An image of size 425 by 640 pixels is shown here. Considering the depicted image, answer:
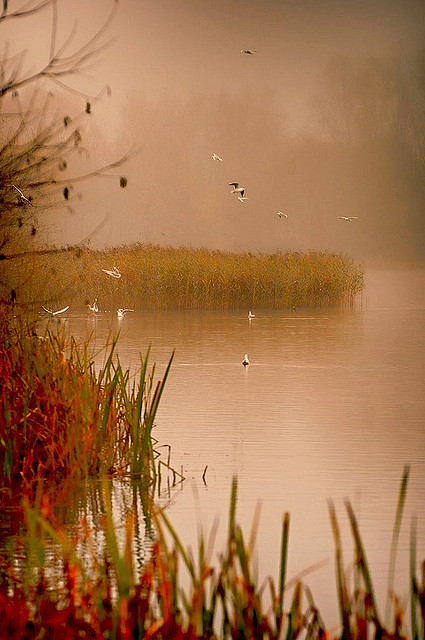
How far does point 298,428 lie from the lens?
29.1 feet

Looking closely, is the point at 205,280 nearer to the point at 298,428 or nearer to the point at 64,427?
the point at 298,428

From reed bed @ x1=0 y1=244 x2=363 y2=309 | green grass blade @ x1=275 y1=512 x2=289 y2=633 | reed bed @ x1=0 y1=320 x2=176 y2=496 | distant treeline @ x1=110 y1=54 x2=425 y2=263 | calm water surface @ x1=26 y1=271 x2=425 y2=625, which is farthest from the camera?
distant treeline @ x1=110 y1=54 x2=425 y2=263

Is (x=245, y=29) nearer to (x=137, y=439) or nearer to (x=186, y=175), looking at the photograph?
(x=186, y=175)

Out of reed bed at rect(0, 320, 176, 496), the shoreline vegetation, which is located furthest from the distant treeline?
the shoreline vegetation

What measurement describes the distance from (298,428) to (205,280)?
1408 centimetres

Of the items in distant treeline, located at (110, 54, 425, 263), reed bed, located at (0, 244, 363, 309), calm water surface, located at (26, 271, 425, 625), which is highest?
distant treeline, located at (110, 54, 425, 263)

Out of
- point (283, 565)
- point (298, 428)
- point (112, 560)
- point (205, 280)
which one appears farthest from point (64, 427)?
point (205, 280)

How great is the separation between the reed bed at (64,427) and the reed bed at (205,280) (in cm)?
1553

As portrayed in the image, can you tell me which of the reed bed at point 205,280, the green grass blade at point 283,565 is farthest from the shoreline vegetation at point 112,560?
the reed bed at point 205,280

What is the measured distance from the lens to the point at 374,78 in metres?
74.9

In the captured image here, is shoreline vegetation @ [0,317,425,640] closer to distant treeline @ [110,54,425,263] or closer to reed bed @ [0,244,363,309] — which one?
reed bed @ [0,244,363,309]

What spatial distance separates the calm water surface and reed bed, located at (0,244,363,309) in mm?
3265

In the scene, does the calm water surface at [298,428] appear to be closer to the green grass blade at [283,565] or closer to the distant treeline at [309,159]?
the green grass blade at [283,565]

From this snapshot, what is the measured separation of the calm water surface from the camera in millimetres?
5457
